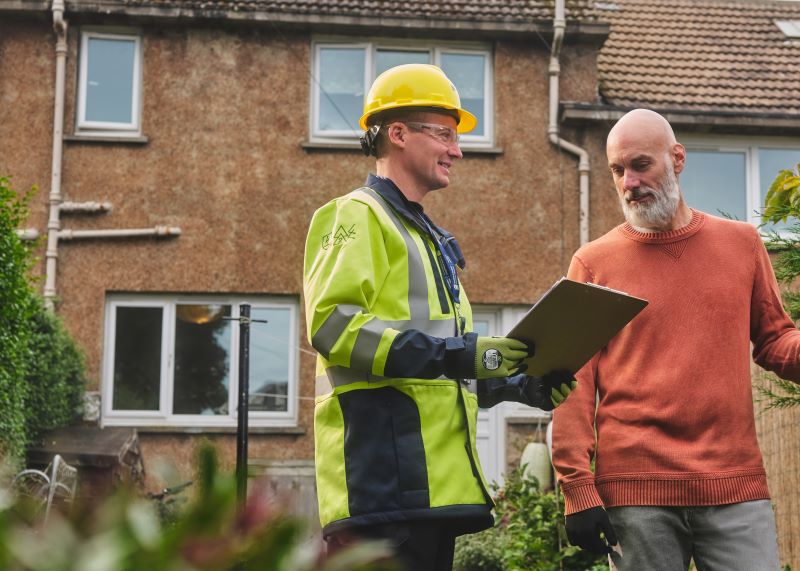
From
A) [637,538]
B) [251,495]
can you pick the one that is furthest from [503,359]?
[251,495]

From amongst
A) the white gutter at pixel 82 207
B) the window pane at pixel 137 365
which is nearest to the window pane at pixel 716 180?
the window pane at pixel 137 365

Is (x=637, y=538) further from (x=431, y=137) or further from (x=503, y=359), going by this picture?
(x=431, y=137)

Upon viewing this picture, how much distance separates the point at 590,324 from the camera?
3477 millimetres

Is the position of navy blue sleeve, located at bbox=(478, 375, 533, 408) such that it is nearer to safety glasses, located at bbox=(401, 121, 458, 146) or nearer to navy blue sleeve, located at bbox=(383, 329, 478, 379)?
navy blue sleeve, located at bbox=(383, 329, 478, 379)

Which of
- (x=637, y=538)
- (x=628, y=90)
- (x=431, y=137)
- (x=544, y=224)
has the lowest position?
(x=637, y=538)

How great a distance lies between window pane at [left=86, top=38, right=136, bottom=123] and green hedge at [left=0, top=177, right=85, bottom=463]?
2983 millimetres

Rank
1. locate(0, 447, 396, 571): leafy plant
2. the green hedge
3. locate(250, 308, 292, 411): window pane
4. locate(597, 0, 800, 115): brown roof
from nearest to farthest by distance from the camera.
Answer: locate(0, 447, 396, 571): leafy plant → the green hedge → locate(250, 308, 292, 411): window pane → locate(597, 0, 800, 115): brown roof

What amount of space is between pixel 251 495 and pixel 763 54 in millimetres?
16802

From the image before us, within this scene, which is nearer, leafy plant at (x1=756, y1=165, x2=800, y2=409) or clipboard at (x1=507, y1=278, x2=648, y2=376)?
clipboard at (x1=507, y1=278, x2=648, y2=376)

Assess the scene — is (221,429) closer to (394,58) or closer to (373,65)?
(373,65)

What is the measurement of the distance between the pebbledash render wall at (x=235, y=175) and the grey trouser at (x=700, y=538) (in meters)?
10.7

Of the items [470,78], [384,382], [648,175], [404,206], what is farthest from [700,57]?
[384,382]

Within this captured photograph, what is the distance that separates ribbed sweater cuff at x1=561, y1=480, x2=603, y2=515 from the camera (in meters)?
3.59

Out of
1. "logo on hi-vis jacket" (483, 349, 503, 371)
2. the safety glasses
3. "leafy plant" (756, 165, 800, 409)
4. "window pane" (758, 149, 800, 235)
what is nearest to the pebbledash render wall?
"window pane" (758, 149, 800, 235)
